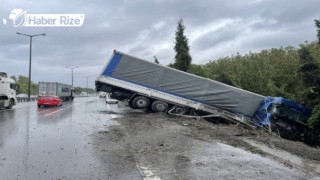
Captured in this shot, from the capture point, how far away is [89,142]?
36.8ft

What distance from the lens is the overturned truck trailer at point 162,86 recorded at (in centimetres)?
2466

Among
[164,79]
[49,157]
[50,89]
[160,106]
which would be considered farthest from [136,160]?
[50,89]

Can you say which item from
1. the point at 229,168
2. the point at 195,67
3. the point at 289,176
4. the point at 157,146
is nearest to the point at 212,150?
the point at 157,146

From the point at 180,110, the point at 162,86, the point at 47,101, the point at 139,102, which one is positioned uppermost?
the point at 162,86

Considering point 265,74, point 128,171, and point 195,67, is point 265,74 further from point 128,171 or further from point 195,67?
point 128,171

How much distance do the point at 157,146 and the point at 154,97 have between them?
48.8 ft

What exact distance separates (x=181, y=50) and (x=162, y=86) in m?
17.8

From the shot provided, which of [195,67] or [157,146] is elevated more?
[195,67]

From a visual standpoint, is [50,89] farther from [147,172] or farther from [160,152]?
[147,172]

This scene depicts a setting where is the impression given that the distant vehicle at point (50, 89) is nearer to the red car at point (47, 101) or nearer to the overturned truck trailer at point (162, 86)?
the red car at point (47, 101)

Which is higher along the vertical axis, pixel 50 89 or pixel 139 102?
pixel 50 89

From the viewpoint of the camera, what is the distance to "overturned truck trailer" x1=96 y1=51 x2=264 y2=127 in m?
24.7

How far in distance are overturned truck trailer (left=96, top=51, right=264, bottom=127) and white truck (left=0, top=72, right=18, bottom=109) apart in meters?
10.1

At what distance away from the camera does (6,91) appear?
3194 centimetres
